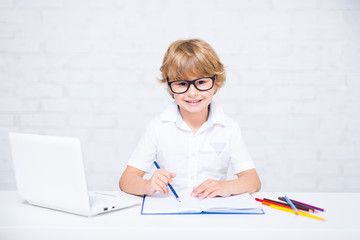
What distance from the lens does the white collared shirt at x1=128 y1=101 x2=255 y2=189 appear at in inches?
52.2

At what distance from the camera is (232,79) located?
1.95 metres

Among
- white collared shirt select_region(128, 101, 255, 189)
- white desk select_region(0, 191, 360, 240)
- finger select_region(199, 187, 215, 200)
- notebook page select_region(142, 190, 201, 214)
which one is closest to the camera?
white desk select_region(0, 191, 360, 240)

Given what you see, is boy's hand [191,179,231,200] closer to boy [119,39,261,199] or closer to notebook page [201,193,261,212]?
notebook page [201,193,261,212]

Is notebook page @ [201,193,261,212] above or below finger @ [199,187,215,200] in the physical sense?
below

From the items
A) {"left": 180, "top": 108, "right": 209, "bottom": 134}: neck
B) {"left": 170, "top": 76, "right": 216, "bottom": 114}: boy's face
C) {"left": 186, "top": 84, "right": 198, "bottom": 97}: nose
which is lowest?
{"left": 180, "top": 108, "right": 209, "bottom": 134}: neck

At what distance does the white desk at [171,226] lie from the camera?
2.41ft

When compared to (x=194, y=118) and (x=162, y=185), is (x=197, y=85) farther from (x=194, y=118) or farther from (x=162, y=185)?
(x=162, y=185)

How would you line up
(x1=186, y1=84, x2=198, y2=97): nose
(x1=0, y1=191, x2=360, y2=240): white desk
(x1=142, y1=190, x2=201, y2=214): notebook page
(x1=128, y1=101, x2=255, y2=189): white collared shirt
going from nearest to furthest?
(x1=0, y1=191, x2=360, y2=240): white desk → (x1=142, y1=190, x2=201, y2=214): notebook page → (x1=186, y1=84, x2=198, y2=97): nose → (x1=128, y1=101, x2=255, y2=189): white collared shirt

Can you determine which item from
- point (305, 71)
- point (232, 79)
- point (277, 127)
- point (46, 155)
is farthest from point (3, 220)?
point (305, 71)

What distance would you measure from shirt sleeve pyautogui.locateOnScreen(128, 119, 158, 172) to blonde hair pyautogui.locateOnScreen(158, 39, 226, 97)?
0.78ft

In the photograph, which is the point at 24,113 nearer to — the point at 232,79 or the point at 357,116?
the point at 232,79

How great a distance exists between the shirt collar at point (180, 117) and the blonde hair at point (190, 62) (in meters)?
0.14

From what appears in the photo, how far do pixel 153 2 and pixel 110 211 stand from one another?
4.63 ft

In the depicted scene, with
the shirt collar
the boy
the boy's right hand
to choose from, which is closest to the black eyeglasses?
the boy
